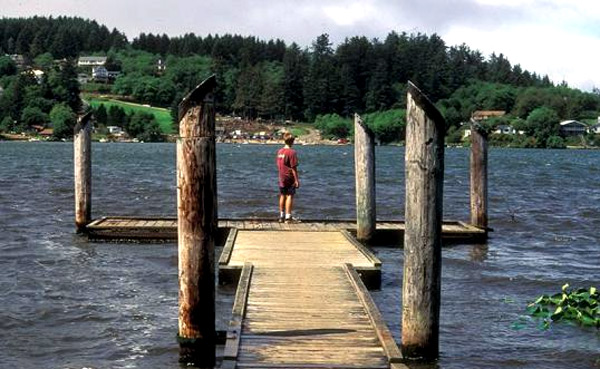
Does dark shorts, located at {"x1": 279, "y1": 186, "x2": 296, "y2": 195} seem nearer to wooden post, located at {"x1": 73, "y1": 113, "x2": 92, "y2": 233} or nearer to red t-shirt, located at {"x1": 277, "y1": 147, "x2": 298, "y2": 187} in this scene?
red t-shirt, located at {"x1": 277, "y1": 147, "x2": 298, "y2": 187}

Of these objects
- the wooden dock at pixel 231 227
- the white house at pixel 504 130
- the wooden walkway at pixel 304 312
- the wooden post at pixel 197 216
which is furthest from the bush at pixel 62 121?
the wooden post at pixel 197 216

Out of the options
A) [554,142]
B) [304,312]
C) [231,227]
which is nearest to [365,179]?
[231,227]

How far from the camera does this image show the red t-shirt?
702 inches

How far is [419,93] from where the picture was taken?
350 inches

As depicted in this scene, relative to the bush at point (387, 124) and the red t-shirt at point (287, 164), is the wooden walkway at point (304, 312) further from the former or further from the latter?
the bush at point (387, 124)

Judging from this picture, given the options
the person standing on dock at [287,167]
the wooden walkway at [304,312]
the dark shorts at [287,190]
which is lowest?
the wooden walkway at [304,312]

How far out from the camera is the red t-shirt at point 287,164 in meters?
17.8

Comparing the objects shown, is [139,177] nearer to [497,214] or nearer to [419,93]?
[497,214]

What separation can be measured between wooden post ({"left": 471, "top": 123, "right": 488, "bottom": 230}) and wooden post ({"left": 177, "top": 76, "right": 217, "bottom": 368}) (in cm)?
1178

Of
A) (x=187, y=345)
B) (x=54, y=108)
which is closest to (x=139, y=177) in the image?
(x=187, y=345)

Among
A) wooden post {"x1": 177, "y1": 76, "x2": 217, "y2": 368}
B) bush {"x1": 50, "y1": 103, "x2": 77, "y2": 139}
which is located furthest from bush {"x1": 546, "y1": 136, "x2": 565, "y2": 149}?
wooden post {"x1": 177, "y1": 76, "x2": 217, "y2": 368}

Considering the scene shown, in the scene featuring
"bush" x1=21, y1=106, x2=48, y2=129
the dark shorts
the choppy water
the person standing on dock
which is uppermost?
"bush" x1=21, y1=106, x2=48, y2=129

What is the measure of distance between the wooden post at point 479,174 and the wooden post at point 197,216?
11.8 meters

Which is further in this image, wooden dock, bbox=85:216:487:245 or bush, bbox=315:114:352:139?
bush, bbox=315:114:352:139
